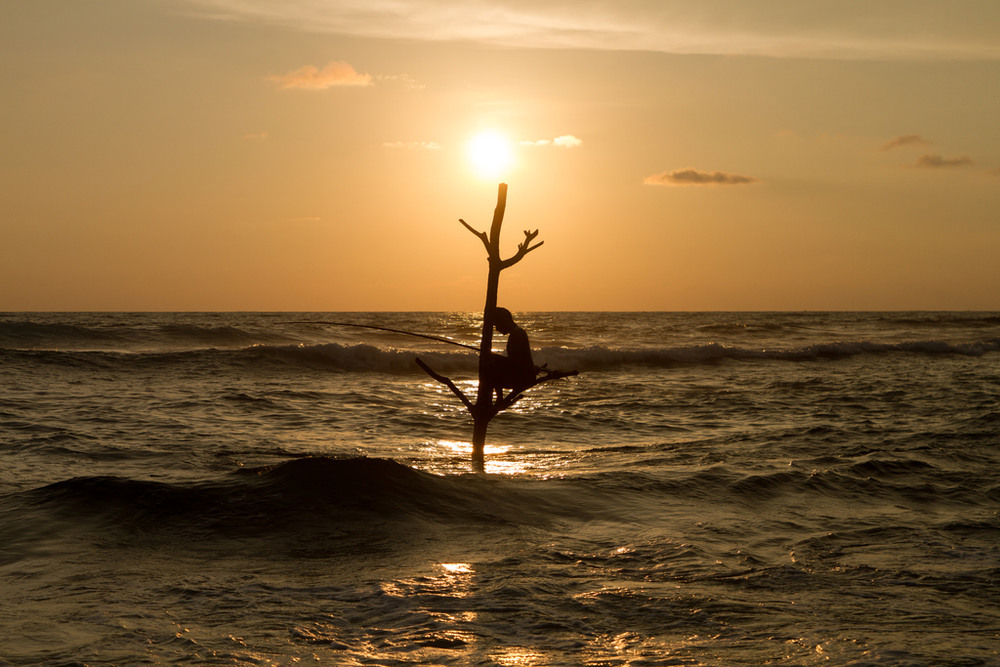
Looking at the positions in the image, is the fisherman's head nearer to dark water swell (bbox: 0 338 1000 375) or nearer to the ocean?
the ocean

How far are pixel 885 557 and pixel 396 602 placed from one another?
16.4ft

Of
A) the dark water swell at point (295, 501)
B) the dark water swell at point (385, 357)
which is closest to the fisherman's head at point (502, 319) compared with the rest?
the dark water swell at point (295, 501)

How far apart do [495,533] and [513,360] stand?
2869 mm

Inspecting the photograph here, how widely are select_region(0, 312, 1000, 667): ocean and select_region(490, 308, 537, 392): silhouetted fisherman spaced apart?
148 centimetres

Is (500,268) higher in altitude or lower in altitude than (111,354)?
higher

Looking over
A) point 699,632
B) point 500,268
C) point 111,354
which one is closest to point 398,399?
point 500,268

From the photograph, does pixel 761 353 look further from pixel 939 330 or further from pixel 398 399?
pixel 939 330

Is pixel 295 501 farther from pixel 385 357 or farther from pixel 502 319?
pixel 385 357

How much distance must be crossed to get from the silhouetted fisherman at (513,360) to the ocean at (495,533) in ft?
4.86

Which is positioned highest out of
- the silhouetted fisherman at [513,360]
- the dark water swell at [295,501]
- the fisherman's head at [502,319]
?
the fisherman's head at [502,319]

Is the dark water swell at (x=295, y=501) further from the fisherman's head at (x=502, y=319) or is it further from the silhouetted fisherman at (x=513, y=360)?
the fisherman's head at (x=502, y=319)

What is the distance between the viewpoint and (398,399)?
71.1 ft

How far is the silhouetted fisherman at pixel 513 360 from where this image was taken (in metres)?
10.9

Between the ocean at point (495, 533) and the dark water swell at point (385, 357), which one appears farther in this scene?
the dark water swell at point (385, 357)
